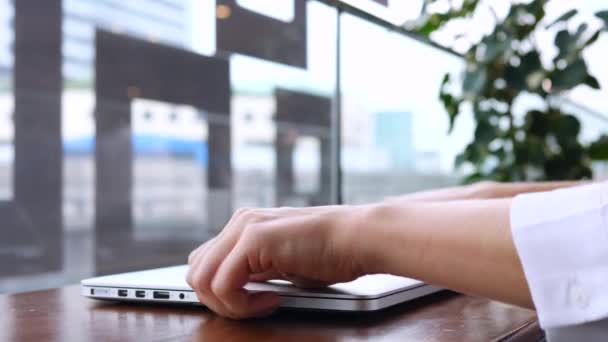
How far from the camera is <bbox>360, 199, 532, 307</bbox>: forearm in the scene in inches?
16.2

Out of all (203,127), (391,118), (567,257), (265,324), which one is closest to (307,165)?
(203,127)

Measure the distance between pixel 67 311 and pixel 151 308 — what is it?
0.08 meters

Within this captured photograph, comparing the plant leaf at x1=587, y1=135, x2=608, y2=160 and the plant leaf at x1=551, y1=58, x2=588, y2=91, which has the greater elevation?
the plant leaf at x1=551, y1=58, x2=588, y2=91

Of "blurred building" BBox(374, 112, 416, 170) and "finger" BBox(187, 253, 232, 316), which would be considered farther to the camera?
"blurred building" BBox(374, 112, 416, 170)

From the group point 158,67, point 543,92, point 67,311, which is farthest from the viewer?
point 543,92

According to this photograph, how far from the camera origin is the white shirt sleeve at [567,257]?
0.38 m

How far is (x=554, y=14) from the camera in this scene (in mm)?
2004

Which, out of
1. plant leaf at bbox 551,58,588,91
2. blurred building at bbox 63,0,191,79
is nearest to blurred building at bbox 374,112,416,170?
plant leaf at bbox 551,58,588,91

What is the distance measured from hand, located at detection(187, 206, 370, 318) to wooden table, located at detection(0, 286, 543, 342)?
2 centimetres

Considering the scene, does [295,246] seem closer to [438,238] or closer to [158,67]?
[438,238]

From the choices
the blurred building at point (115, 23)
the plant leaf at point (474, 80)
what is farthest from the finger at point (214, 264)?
the plant leaf at point (474, 80)

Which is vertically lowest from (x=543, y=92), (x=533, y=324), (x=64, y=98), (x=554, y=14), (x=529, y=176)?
Result: (x=533, y=324)

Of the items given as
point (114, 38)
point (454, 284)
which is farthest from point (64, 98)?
point (454, 284)

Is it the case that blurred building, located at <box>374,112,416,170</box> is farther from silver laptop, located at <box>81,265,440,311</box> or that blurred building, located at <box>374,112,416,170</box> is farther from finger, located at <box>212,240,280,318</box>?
finger, located at <box>212,240,280,318</box>
